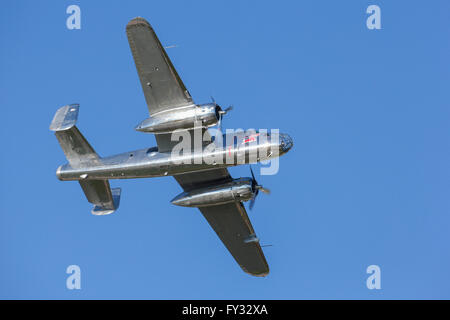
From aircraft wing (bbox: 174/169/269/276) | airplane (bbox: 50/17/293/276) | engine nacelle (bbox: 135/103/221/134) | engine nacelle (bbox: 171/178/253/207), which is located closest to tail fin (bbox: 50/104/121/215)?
airplane (bbox: 50/17/293/276)

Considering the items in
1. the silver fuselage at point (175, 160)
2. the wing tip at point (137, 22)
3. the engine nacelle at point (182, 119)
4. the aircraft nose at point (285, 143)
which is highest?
the wing tip at point (137, 22)

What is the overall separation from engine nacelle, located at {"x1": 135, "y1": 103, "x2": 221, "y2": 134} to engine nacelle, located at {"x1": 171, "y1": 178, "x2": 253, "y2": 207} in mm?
4218

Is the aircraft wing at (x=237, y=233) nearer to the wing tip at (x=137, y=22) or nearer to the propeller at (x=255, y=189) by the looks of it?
the propeller at (x=255, y=189)

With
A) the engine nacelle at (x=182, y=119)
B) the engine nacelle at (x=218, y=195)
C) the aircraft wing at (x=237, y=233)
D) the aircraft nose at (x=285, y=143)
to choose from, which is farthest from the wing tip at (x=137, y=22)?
the aircraft wing at (x=237, y=233)

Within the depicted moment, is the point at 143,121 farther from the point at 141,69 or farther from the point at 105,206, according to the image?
the point at 105,206

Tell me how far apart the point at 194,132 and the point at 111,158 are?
4.21 meters

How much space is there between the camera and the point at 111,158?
1011 inches

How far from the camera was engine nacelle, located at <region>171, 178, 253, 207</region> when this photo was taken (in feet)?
86.4

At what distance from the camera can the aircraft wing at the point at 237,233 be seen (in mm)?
28734

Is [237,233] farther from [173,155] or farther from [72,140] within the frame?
[72,140]

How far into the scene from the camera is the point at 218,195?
26.7m

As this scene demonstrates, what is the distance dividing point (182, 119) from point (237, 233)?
8217 mm

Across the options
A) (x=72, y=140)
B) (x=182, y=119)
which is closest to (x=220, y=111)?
(x=182, y=119)

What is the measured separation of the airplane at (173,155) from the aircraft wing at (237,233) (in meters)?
0.05
